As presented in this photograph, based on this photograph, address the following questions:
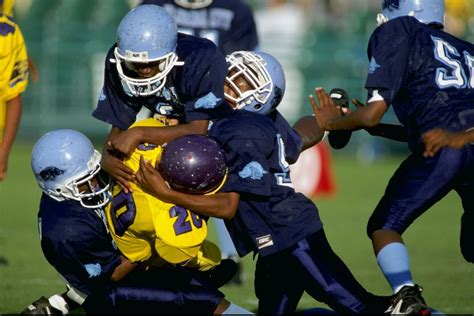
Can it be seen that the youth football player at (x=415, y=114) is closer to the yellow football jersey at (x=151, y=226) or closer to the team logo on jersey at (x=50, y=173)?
the yellow football jersey at (x=151, y=226)

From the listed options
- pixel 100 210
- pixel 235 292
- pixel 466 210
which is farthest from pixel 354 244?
pixel 100 210

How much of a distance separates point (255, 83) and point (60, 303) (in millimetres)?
1650

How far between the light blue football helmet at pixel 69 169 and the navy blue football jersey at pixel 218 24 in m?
2.79

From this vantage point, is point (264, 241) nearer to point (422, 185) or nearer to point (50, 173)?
point (422, 185)

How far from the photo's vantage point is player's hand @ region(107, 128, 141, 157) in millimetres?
5088

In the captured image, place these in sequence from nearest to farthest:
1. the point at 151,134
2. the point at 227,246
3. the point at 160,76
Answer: the point at 151,134, the point at 160,76, the point at 227,246

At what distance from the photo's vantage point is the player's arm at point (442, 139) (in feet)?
17.0

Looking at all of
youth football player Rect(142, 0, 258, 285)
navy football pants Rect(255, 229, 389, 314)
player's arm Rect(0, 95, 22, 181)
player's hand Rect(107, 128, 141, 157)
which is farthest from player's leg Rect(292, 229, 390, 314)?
youth football player Rect(142, 0, 258, 285)

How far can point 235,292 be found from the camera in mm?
7051

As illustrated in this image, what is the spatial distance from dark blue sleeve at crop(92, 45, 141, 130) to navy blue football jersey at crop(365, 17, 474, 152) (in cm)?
136

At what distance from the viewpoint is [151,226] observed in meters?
5.02

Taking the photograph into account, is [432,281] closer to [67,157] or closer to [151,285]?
[151,285]

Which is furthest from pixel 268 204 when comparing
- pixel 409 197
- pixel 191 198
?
pixel 409 197

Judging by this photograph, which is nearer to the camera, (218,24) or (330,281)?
(330,281)
